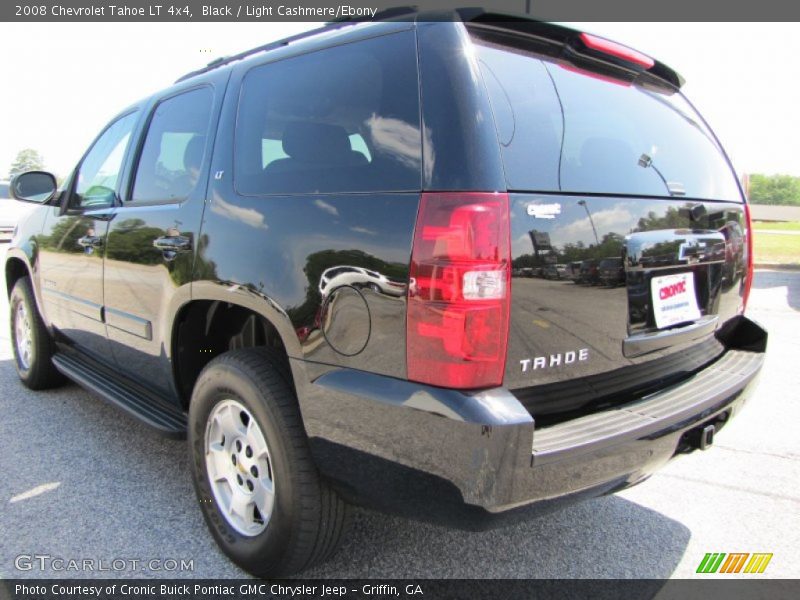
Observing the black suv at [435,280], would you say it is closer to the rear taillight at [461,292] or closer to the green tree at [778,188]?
the rear taillight at [461,292]

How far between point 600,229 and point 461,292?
0.58 m

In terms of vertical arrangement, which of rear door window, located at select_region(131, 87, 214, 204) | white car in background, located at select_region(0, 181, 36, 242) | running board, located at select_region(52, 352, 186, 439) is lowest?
white car in background, located at select_region(0, 181, 36, 242)

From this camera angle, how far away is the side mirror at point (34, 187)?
3.85m

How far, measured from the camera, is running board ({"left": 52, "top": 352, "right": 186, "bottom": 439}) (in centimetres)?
275

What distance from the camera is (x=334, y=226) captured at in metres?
1.90

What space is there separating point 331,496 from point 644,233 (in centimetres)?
140

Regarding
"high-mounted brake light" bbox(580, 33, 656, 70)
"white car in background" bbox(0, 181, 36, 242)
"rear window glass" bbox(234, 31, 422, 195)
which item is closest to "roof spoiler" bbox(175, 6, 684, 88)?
"high-mounted brake light" bbox(580, 33, 656, 70)

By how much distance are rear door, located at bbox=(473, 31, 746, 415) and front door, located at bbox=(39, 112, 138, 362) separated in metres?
2.40

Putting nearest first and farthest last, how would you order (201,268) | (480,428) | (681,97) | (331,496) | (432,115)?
(480,428) < (432,115) < (331,496) < (201,268) < (681,97)

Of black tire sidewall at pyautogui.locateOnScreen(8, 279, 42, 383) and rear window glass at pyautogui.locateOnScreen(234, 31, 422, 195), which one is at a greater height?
rear window glass at pyautogui.locateOnScreen(234, 31, 422, 195)

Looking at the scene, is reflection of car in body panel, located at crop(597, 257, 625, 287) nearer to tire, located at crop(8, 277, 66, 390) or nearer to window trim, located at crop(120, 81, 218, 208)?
window trim, located at crop(120, 81, 218, 208)

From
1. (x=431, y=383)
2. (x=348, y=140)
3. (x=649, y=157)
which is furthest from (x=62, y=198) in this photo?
(x=649, y=157)

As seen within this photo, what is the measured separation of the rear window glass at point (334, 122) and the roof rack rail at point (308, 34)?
12 centimetres

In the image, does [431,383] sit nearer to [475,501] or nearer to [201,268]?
[475,501]
